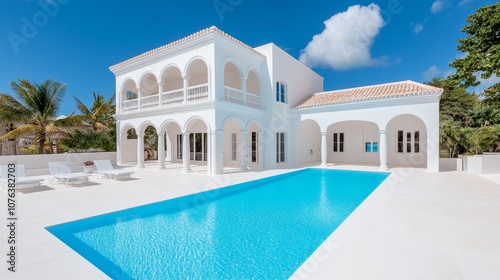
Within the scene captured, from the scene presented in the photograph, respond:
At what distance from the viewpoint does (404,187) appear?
10.4 metres

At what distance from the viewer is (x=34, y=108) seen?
61.6 feet

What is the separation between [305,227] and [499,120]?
104 feet

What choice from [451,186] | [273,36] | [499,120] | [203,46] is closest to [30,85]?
[203,46]

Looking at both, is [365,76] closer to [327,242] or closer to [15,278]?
[327,242]

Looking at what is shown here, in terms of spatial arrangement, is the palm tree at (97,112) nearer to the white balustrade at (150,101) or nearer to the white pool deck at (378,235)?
the white balustrade at (150,101)

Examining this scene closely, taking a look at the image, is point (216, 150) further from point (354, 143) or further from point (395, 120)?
point (395, 120)

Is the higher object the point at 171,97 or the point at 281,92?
the point at 281,92

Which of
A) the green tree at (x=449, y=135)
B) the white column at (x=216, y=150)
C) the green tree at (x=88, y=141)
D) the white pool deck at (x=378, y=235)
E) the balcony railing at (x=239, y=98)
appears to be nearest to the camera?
the white pool deck at (x=378, y=235)

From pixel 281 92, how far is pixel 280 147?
185 inches

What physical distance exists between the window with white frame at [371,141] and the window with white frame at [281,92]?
8.64 metres

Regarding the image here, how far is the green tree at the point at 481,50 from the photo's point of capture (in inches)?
449

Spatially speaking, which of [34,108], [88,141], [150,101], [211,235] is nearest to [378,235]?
[211,235]

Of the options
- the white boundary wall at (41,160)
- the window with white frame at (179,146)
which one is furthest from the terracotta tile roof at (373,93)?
the white boundary wall at (41,160)

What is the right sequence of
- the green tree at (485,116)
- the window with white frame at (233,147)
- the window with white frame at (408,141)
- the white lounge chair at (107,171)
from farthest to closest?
the green tree at (485,116)
the window with white frame at (233,147)
the window with white frame at (408,141)
the white lounge chair at (107,171)
